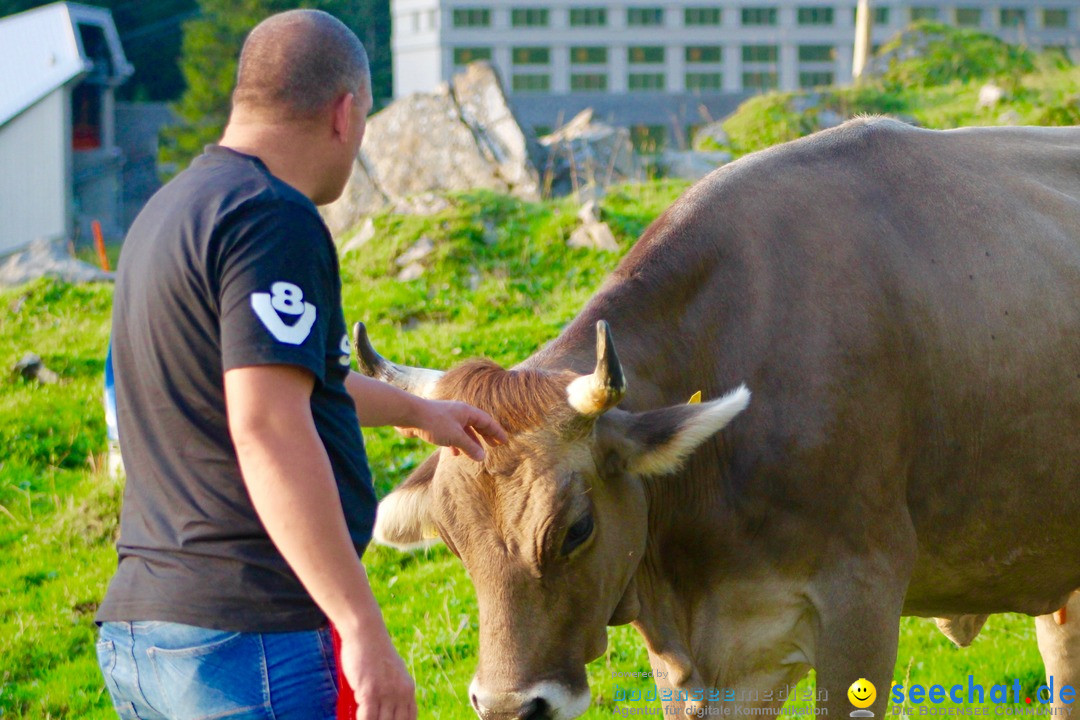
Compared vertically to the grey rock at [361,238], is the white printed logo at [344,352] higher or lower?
higher

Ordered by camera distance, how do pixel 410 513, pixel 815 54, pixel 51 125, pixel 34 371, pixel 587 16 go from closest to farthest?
pixel 410 513, pixel 34 371, pixel 51 125, pixel 815 54, pixel 587 16

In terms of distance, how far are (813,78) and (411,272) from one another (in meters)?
36.6

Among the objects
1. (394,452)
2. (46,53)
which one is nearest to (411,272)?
(394,452)

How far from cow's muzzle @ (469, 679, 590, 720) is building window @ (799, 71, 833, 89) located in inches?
1706

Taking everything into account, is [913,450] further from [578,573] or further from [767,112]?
[767,112]

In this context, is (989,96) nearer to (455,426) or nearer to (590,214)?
(590,214)

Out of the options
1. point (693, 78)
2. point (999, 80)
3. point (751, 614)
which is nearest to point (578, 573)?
point (751, 614)

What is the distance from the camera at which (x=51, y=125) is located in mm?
35344

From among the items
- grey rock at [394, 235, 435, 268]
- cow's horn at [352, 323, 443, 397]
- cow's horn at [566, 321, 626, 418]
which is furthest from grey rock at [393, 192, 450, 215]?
cow's horn at [566, 321, 626, 418]

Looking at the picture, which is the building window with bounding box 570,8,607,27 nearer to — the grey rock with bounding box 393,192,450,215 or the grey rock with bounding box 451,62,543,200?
the grey rock with bounding box 451,62,543,200

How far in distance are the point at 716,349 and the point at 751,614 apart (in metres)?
0.92

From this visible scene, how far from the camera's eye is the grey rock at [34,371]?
9.59 m

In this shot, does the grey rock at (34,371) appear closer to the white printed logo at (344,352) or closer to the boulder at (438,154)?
the boulder at (438,154)

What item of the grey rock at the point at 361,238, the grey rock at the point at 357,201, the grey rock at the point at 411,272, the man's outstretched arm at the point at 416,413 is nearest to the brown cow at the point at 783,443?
the man's outstretched arm at the point at 416,413
